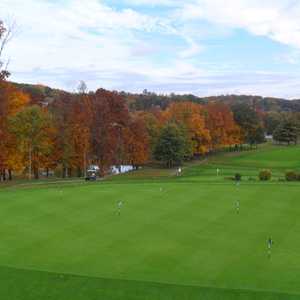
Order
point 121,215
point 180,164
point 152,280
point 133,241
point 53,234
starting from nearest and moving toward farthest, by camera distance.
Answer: point 152,280, point 133,241, point 53,234, point 121,215, point 180,164

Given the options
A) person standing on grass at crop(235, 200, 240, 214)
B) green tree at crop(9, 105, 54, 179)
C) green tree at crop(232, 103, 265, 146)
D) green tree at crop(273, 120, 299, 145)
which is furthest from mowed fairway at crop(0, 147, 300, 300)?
green tree at crop(273, 120, 299, 145)

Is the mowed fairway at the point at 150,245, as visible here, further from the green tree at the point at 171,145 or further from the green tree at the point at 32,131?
the green tree at the point at 171,145

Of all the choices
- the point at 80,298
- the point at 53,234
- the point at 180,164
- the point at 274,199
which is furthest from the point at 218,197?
the point at 180,164

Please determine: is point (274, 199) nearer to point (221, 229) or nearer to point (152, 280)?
point (221, 229)

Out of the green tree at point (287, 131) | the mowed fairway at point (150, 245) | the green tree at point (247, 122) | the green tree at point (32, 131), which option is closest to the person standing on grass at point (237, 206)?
the mowed fairway at point (150, 245)

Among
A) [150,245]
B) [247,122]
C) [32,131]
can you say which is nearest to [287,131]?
[247,122]

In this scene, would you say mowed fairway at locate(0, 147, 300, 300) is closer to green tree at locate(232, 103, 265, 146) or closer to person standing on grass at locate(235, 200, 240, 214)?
person standing on grass at locate(235, 200, 240, 214)

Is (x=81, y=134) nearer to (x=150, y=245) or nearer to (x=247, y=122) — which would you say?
(x=150, y=245)

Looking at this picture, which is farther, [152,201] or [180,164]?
[180,164]
